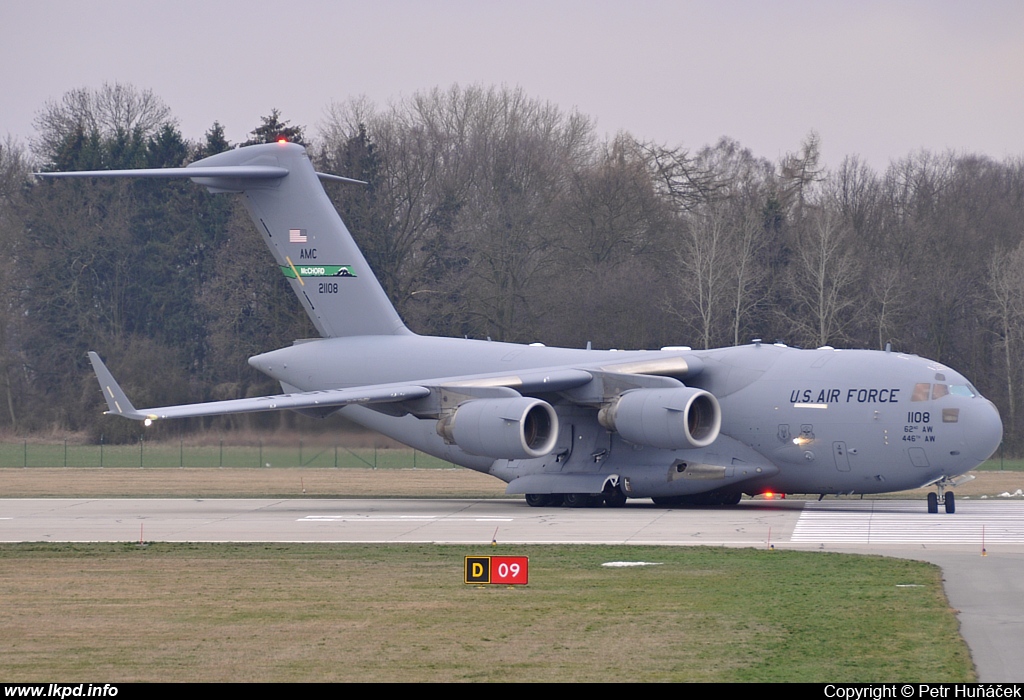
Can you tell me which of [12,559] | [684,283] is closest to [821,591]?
[12,559]

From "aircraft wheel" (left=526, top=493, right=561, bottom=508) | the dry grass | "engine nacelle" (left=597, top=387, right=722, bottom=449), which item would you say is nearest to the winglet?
the dry grass

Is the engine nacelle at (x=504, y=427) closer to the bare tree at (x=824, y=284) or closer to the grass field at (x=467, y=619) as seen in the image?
the grass field at (x=467, y=619)

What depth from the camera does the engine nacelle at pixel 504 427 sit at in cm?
2512

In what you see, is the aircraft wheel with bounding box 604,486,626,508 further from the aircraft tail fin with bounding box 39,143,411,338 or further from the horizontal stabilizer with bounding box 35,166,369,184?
the horizontal stabilizer with bounding box 35,166,369,184

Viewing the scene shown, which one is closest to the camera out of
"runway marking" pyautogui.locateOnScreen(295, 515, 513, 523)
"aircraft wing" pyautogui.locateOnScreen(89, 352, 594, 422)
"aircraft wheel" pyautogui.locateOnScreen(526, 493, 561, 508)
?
"runway marking" pyautogui.locateOnScreen(295, 515, 513, 523)

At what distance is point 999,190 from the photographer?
5750cm

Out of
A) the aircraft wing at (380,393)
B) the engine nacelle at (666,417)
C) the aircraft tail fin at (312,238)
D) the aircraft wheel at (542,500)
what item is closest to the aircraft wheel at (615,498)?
the aircraft wheel at (542,500)

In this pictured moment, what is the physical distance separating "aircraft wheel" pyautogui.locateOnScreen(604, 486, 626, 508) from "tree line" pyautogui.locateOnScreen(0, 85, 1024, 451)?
A: 19.6 metres

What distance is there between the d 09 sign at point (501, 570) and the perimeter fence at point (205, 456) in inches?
656

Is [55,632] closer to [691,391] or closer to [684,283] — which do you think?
[691,391]

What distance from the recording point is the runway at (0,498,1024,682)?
18125mm

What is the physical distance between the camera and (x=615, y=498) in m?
27.2
